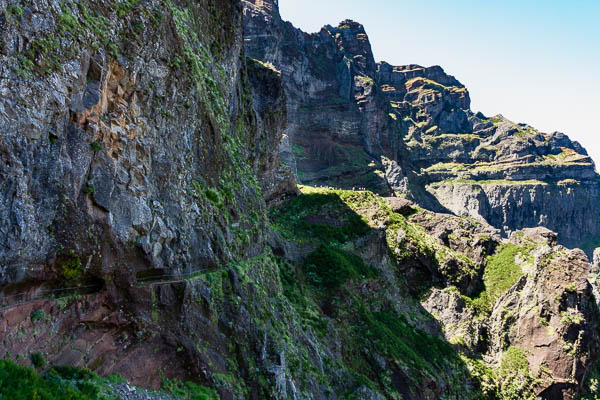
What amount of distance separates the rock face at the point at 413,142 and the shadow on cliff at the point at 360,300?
3166 cm

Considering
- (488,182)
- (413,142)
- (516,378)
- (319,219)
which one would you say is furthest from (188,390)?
(413,142)

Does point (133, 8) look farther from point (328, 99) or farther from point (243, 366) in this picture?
point (328, 99)

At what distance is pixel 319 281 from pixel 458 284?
1964cm

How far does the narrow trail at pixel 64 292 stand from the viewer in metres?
8.68

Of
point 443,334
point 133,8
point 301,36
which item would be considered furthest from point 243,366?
point 301,36

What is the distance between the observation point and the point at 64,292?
1005 centimetres

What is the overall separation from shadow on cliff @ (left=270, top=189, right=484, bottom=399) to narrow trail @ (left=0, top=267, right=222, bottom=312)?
41.5 feet

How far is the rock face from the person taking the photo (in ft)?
310

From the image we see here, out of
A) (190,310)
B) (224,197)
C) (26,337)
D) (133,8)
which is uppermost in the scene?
(133,8)

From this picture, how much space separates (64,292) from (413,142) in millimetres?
135589

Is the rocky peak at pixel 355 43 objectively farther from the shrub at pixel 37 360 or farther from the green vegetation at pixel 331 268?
the shrub at pixel 37 360

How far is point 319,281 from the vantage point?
3044 cm

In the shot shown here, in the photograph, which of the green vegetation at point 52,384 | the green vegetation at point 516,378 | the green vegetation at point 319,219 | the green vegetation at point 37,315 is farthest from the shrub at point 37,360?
the green vegetation at point 516,378

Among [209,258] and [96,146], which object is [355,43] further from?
[96,146]
